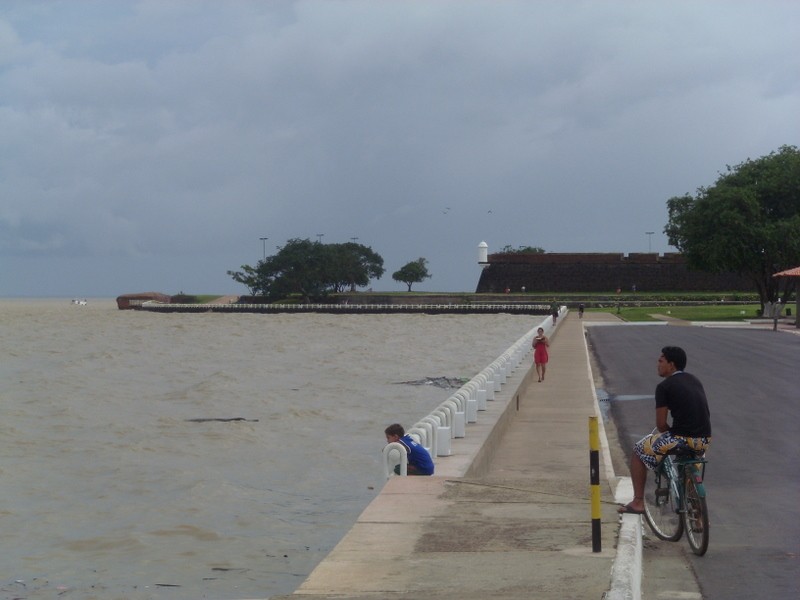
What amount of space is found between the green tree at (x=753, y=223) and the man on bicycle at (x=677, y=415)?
188ft

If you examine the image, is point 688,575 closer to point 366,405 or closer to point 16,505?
point 16,505

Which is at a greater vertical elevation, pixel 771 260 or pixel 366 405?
pixel 771 260

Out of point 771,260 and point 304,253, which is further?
point 304,253

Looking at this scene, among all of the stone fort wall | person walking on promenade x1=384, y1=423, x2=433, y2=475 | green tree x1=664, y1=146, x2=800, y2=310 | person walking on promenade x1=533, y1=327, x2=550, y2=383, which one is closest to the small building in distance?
the stone fort wall

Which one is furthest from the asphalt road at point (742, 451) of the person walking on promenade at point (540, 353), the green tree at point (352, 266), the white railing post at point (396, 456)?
the green tree at point (352, 266)

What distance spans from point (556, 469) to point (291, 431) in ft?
33.0

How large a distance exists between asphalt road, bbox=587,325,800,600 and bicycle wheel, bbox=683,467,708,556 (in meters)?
0.13

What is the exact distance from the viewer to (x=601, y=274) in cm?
11562

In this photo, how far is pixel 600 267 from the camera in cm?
11562

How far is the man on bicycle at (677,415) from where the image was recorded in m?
7.83

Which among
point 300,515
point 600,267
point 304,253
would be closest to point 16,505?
point 300,515

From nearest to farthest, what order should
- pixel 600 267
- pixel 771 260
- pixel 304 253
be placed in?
pixel 771 260
pixel 600 267
pixel 304 253

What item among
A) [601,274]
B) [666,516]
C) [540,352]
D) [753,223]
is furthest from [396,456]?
[601,274]

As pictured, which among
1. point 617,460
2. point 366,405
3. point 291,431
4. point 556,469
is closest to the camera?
point 556,469
